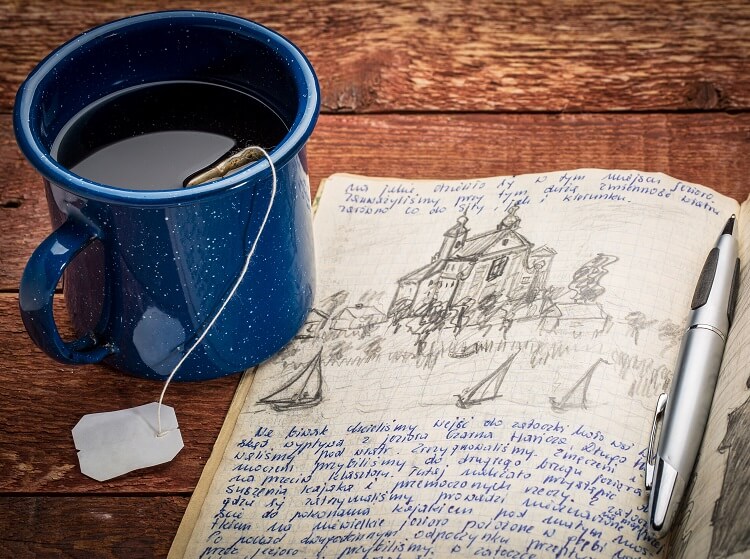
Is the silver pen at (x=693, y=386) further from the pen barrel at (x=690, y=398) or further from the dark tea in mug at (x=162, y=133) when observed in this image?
the dark tea in mug at (x=162, y=133)

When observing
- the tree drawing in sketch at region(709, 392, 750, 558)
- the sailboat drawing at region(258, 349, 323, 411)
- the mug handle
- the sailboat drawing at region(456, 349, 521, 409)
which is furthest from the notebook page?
the mug handle

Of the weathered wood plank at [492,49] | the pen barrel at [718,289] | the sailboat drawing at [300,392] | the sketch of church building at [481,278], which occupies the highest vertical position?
the weathered wood plank at [492,49]

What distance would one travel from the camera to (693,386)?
58cm

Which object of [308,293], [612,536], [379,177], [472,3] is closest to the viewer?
[612,536]

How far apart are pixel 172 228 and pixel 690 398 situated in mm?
308

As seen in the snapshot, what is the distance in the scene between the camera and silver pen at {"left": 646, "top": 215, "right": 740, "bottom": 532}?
54cm

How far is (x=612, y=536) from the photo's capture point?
1.77ft

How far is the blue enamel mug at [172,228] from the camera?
552 mm

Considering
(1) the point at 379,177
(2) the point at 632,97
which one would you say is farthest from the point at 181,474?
(2) the point at 632,97

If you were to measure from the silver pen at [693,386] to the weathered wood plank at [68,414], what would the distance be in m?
0.27

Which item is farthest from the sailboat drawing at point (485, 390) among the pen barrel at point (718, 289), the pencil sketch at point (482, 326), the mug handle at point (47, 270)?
the mug handle at point (47, 270)

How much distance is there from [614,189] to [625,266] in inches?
3.1

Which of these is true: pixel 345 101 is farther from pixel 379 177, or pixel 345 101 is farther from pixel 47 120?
pixel 47 120

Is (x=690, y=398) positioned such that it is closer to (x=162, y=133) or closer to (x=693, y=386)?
(x=693, y=386)
